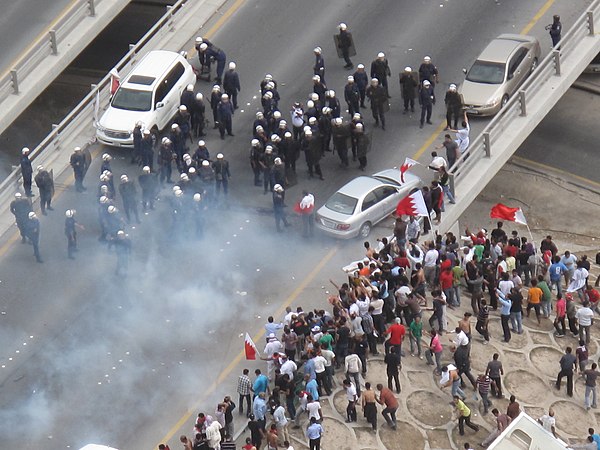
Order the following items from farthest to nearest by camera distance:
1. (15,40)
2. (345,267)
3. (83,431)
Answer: (15,40) < (345,267) < (83,431)

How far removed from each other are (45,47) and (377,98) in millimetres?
9519

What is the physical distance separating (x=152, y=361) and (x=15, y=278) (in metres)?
4.73

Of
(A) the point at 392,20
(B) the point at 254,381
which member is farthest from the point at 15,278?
(A) the point at 392,20

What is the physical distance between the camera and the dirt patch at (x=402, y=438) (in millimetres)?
37188

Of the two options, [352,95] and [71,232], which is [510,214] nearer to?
[352,95]

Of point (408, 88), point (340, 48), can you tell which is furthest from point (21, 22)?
point (408, 88)

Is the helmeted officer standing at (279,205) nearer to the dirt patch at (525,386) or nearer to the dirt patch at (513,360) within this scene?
the dirt patch at (513,360)

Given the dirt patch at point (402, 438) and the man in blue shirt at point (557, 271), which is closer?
the dirt patch at point (402, 438)

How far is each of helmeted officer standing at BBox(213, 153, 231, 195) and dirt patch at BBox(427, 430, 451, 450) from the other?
9448mm

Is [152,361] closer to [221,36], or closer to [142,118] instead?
[142,118]

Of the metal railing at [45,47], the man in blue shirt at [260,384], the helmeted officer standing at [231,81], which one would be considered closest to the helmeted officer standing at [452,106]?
the helmeted officer standing at [231,81]

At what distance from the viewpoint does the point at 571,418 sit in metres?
38.8

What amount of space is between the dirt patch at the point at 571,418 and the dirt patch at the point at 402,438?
3.48m

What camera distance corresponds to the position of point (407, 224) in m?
41.6
